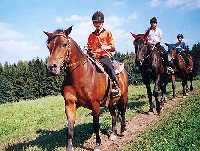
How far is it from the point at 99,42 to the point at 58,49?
2704 mm

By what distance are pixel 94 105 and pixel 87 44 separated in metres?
2.47

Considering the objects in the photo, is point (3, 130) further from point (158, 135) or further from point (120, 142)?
point (158, 135)

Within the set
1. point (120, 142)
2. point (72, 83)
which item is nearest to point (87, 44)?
point (72, 83)

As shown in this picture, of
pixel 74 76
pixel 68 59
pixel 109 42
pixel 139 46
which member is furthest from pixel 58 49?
pixel 139 46

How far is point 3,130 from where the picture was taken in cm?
2077

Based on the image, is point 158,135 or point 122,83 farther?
point 122,83

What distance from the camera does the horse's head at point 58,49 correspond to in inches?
401

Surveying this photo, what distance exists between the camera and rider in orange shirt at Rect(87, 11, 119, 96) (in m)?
12.8

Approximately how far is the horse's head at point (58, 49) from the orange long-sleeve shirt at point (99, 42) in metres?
2.03

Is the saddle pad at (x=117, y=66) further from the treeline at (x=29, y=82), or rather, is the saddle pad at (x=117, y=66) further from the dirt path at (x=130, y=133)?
the treeline at (x=29, y=82)

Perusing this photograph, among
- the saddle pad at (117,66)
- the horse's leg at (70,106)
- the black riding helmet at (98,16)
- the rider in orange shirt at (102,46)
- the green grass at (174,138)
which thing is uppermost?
the black riding helmet at (98,16)

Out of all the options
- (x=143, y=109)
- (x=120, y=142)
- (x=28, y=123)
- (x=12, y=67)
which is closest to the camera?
(x=120, y=142)

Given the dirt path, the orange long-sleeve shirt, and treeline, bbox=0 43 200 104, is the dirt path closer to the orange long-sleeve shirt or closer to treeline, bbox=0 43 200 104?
the orange long-sleeve shirt

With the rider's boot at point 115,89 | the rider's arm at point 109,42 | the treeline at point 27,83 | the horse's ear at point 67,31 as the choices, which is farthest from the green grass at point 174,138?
the treeline at point 27,83
